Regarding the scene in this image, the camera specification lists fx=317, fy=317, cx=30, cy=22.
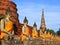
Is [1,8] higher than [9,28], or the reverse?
[1,8]

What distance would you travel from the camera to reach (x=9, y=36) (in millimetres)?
21328

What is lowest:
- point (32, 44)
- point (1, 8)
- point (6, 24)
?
point (32, 44)

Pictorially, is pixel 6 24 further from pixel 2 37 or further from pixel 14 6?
pixel 14 6

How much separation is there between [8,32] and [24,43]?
205 cm

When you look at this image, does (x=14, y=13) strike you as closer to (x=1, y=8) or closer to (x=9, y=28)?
(x=1, y=8)

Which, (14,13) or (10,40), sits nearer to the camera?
(10,40)

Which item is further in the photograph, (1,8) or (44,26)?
(44,26)

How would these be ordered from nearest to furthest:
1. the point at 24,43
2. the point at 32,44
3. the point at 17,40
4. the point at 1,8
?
the point at 17,40 < the point at 24,43 < the point at 32,44 < the point at 1,8

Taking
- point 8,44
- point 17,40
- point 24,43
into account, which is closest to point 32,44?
point 24,43

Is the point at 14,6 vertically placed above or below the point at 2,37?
above

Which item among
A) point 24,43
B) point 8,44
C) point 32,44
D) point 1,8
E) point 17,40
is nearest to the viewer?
point 8,44

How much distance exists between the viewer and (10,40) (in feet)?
69.5

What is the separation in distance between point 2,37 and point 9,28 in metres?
1.84

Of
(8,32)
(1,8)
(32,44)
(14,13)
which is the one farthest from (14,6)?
(8,32)
